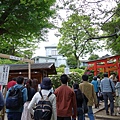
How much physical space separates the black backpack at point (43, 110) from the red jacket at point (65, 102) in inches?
21.8

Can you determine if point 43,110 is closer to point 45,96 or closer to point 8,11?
point 45,96

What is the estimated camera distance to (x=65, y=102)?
3.97m

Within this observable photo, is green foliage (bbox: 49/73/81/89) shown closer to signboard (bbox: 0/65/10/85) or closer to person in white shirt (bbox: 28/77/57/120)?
signboard (bbox: 0/65/10/85)

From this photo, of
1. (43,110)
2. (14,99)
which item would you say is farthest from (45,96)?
(14,99)

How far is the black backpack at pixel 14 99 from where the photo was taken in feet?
13.6

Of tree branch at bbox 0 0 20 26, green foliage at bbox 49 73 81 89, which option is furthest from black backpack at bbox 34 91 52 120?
green foliage at bbox 49 73 81 89

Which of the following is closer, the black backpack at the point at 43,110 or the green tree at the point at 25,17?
the black backpack at the point at 43,110

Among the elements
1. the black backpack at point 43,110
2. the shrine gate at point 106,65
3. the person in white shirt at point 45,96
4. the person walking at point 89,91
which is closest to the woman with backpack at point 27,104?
the person in white shirt at point 45,96

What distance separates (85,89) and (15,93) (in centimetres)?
238

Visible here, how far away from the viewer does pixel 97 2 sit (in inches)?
290

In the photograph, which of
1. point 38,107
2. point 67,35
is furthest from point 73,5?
point 67,35

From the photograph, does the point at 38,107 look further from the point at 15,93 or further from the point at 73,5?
the point at 73,5

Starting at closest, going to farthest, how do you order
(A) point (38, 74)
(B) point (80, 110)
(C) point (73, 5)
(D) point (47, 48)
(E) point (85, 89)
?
(B) point (80, 110), (E) point (85, 89), (C) point (73, 5), (A) point (38, 74), (D) point (47, 48)

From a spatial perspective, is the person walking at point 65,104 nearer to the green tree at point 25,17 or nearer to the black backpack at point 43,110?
the black backpack at point 43,110
